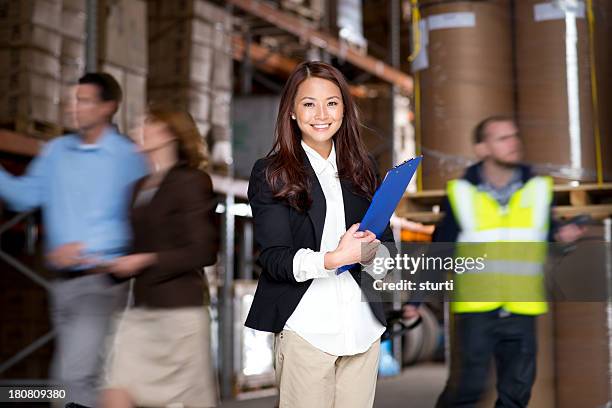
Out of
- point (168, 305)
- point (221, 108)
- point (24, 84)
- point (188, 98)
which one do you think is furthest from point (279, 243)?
point (221, 108)

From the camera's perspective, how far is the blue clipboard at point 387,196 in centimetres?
222

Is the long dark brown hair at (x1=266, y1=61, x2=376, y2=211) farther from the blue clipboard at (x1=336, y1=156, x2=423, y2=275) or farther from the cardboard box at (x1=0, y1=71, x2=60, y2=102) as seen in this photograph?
the cardboard box at (x1=0, y1=71, x2=60, y2=102)

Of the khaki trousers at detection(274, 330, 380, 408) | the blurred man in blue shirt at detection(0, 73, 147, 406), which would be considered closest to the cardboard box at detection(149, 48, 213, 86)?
the blurred man in blue shirt at detection(0, 73, 147, 406)

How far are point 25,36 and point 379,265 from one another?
4.37 meters

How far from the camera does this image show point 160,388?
339 centimetres

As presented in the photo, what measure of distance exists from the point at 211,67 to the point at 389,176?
6.05 metres

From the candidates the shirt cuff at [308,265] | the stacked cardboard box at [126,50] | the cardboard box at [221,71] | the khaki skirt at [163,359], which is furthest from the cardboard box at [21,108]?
the shirt cuff at [308,265]

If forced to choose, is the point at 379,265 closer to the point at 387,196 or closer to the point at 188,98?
the point at 387,196

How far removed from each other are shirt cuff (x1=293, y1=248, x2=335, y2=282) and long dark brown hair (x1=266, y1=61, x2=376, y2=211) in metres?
0.14

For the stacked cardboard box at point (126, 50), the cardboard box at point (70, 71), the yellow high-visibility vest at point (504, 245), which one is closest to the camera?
A: the yellow high-visibility vest at point (504, 245)

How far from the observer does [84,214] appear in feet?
12.5

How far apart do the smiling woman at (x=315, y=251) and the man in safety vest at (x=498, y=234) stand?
1549mm

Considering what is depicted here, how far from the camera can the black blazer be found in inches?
92.5

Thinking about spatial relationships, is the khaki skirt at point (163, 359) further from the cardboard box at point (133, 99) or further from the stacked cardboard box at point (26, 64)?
the cardboard box at point (133, 99)
